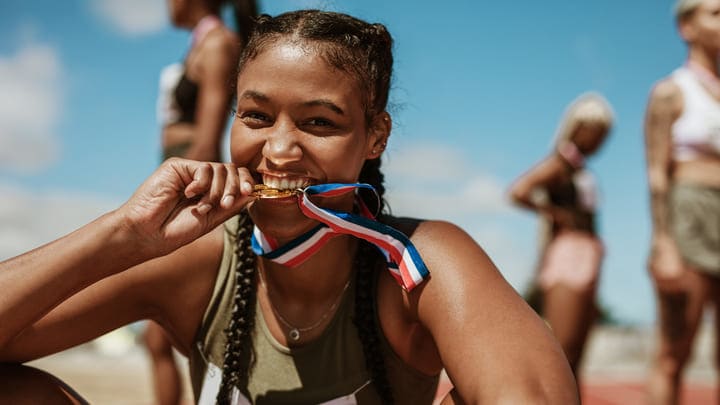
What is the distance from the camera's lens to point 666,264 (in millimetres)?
3773

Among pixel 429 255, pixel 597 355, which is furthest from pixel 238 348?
pixel 597 355

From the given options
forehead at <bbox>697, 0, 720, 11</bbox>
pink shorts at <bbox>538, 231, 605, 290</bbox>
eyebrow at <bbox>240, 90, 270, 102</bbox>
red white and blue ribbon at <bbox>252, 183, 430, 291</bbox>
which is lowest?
pink shorts at <bbox>538, 231, 605, 290</bbox>

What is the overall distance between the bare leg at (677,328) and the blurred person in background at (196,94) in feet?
7.67

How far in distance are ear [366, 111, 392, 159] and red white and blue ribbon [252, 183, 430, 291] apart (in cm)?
16

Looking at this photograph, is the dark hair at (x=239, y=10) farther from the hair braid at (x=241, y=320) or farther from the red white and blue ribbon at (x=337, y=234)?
the red white and blue ribbon at (x=337, y=234)

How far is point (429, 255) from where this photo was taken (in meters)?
1.80

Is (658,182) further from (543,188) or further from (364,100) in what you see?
(364,100)

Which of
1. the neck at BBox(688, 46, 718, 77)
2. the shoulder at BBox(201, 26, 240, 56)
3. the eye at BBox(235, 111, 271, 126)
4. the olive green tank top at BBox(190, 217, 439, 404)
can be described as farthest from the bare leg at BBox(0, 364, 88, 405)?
the neck at BBox(688, 46, 718, 77)

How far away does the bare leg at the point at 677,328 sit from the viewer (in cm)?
374

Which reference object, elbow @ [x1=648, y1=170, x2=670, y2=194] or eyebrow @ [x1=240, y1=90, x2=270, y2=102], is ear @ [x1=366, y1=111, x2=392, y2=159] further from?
elbow @ [x1=648, y1=170, x2=670, y2=194]

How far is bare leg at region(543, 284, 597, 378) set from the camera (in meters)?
4.30

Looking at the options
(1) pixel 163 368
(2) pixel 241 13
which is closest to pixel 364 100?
(2) pixel 241 13

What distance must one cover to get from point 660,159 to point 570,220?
77cm

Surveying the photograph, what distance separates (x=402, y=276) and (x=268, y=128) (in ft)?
1.55
